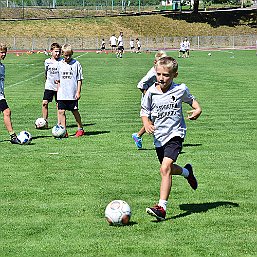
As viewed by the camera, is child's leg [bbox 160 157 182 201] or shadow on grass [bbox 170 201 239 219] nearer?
child's leg [bbox 160 157 182 201]

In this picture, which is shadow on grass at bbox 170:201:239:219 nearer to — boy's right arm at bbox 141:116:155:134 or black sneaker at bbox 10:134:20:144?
boy's right arm at bbox 141:116:155:134

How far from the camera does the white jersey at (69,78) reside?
1552 cm

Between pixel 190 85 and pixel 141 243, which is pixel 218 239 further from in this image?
pixel 190 85

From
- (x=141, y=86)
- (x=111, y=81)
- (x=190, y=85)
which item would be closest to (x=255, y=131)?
(x=141, y=86)

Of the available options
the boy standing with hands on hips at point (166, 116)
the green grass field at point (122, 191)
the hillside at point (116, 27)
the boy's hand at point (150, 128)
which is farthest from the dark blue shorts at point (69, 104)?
the hillside at point (116, 27)

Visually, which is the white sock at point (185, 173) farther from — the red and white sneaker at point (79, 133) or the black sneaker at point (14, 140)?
the red and white sneaker at point (79, 133)

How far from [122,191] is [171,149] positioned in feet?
4.90

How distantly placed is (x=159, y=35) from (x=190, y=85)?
214ft

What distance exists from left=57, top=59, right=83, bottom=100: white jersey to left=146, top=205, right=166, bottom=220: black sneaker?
7677 mm

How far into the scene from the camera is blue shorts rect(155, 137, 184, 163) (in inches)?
341

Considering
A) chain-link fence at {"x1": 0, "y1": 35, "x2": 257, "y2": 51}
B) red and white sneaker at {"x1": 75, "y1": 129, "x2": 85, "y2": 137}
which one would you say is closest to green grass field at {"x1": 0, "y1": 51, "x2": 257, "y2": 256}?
red and white sneaker at {"x1": 75, "y1": 129, "x2": 85, "y2": 137}

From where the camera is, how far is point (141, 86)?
13766mm

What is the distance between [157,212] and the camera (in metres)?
8.13

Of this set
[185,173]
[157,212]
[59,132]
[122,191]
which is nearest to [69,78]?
[59,132]
